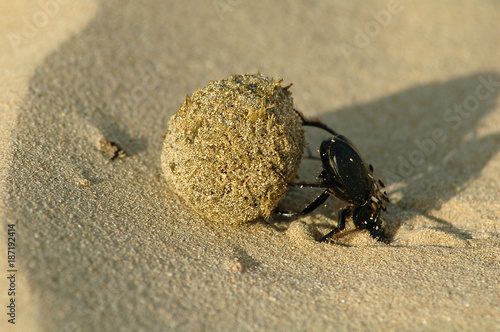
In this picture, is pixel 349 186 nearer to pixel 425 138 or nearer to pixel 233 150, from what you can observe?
pixel 233 150

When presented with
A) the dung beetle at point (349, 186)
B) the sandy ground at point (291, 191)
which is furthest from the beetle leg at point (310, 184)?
the sandy ground at point (291, 191)

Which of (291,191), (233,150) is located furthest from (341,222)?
(233,150)

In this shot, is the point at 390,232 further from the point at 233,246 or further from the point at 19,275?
the point at 19,275

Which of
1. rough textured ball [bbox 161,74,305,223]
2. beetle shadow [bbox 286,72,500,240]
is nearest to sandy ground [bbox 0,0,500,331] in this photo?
beetle shadow [bbox 286,72,500,240]

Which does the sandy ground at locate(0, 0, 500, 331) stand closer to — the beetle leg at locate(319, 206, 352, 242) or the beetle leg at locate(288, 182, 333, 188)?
the beetle leg at locate(319, 206, 352, 242)

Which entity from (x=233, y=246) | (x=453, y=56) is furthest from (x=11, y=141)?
(x=453, y=56)

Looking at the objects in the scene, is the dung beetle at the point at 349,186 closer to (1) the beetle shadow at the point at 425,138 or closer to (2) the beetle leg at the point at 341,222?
(2) the beetle leg at the point at 341,222
